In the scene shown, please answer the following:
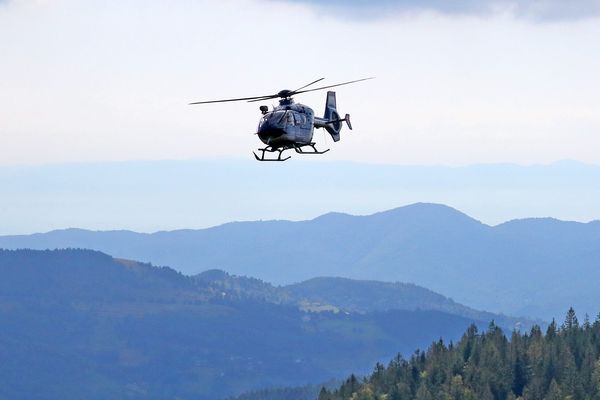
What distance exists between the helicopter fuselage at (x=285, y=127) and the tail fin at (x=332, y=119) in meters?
11.7

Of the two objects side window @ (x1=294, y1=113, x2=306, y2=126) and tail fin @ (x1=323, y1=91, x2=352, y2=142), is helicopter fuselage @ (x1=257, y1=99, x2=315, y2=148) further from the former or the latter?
tail fin @ (x1=323, y1=91, x2=352, y2=142)

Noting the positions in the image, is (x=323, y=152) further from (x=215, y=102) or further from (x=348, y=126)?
(x=348, y=126)

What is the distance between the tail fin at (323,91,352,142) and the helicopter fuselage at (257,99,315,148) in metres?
11.7

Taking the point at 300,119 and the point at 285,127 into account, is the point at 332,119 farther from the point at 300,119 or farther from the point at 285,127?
the point at 285,127

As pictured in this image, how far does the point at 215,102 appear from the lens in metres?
123

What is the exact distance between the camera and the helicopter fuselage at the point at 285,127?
130m

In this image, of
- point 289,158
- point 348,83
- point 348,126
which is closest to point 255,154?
point 289,158

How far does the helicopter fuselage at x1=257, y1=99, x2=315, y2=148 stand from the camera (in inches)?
5108

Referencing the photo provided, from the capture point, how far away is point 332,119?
15262 cm

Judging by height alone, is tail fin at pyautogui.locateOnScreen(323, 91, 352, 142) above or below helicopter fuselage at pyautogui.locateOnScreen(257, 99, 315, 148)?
above

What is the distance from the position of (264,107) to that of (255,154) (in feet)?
32.1

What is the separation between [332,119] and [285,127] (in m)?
23.5

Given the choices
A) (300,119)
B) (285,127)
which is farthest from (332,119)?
(285,127)

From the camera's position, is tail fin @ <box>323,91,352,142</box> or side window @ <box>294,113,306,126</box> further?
tail fin @ <box>323,91,352,142</box>
